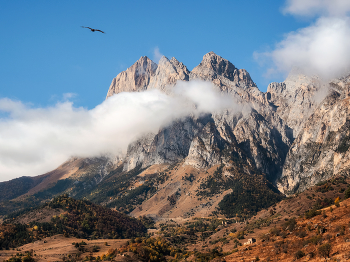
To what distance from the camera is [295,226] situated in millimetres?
88938

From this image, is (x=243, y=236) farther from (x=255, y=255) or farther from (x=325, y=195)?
(x=325, y=195)

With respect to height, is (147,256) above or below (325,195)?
below

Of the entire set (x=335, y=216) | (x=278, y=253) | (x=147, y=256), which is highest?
(x=335, y=216)

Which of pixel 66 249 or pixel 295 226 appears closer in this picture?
pixel 295 226

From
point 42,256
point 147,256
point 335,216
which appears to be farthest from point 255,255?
point 42,256

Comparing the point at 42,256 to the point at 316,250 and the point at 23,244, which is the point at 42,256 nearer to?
the point at 23,244

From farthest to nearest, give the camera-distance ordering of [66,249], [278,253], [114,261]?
[66,249], [114,261], [278,253]

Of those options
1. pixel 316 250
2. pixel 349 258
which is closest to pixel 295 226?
pixel 316 250

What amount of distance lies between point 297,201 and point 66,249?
434 ft

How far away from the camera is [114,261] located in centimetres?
12569

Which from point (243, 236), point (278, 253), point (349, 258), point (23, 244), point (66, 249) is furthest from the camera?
point (23, 244)

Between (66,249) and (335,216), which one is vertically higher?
(335,216)

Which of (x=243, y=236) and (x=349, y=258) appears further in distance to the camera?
(x=243, y=236)

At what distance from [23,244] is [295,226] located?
16332 centimetres
